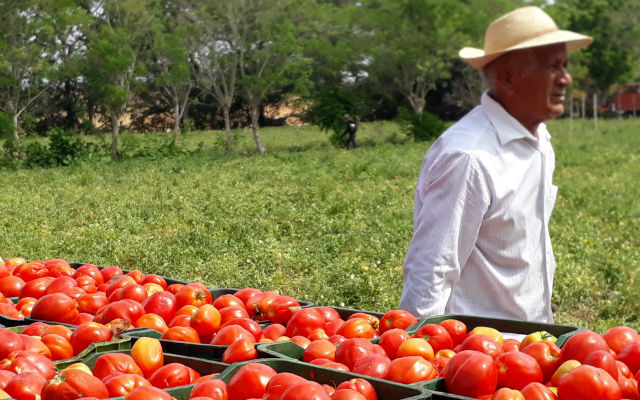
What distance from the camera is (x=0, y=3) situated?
23422mm

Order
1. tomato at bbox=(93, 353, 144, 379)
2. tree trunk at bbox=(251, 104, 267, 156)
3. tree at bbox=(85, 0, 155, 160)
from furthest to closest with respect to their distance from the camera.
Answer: tree trunk at bbox=(251, 104, 267, 156), tree at bbox=(85, 0, 155, 160), tomato at bbox=(93, 353, 144, 379)

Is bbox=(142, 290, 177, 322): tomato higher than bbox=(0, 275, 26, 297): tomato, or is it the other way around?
bbox=(142, 290, 177, 322): tomato

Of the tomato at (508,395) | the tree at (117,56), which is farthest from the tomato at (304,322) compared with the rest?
the tree at (117,56)

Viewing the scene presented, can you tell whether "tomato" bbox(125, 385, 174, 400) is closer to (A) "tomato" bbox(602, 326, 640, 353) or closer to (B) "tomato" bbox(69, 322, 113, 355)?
(B) "tomato" bbox(69, 322, 113, 355)

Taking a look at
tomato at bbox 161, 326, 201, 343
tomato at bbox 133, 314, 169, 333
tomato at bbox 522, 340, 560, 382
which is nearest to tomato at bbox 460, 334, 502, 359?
tomato at bbox 522, 340, 560, 382

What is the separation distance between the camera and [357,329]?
9.33 ft

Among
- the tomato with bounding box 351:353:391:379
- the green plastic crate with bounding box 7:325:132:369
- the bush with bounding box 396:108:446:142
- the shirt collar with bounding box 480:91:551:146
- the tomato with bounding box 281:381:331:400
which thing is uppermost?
the shirt collar with bounding box 480:91:551:146

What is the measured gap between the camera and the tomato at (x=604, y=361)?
2.13m

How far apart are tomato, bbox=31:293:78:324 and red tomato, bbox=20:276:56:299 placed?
0.49m

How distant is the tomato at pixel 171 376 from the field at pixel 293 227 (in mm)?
3999

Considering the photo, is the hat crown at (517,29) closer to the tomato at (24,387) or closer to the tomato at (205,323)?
the tomato at (205,323)

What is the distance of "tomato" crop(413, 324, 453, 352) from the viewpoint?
2672 millimetres

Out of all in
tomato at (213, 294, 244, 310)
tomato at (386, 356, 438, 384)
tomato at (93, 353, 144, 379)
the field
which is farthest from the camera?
the field

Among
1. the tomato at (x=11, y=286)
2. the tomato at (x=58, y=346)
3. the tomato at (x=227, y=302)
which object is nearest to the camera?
the tomato at (x=58, y=346)
